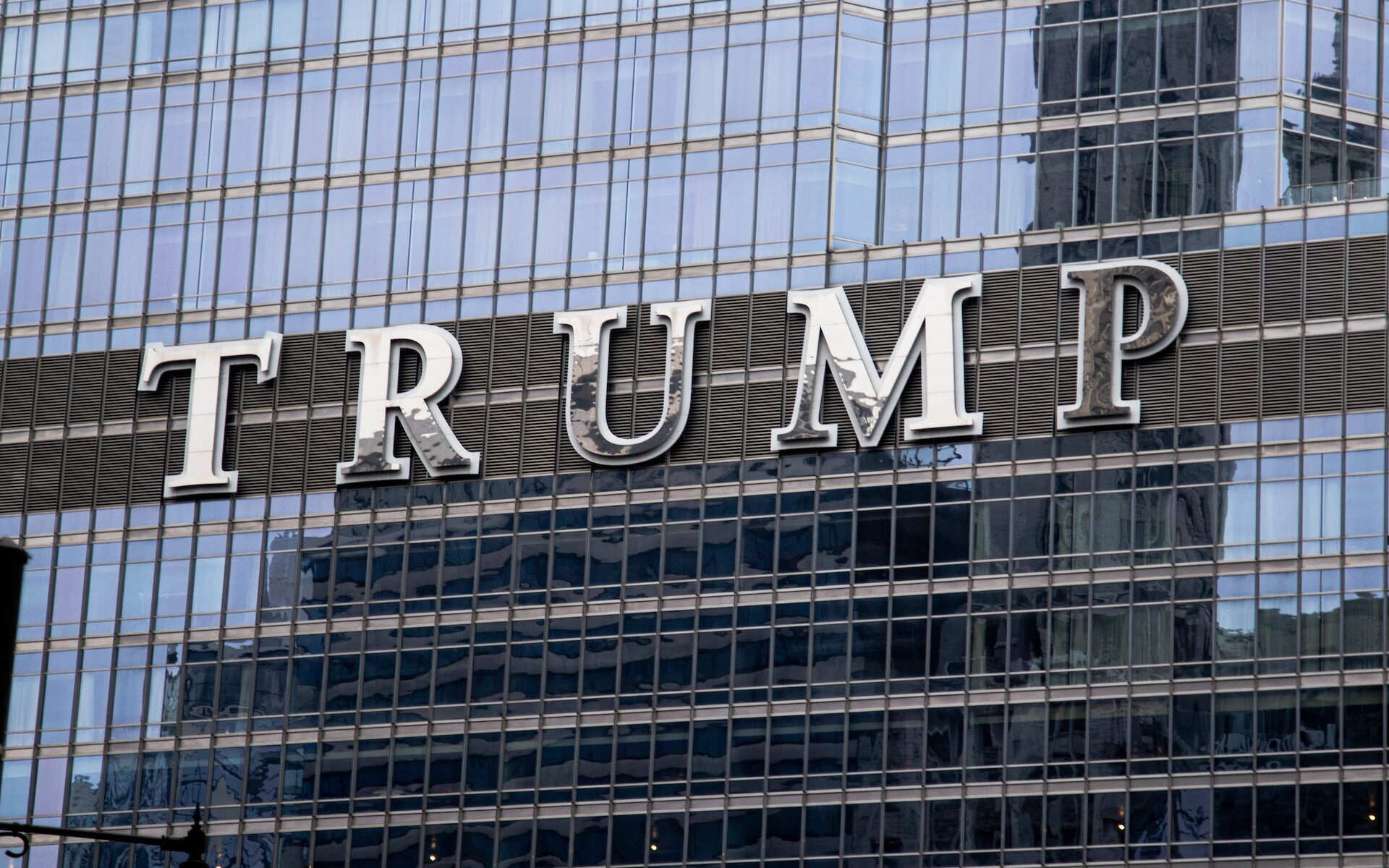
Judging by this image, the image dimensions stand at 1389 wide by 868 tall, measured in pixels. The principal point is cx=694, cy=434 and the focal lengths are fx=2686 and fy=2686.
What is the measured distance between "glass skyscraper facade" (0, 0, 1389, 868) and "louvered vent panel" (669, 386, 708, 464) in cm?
12

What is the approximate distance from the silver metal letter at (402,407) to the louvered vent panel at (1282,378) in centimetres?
2586

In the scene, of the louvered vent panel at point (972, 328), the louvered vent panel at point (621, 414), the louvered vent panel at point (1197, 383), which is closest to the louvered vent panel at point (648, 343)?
the louvered vent panel at point (621, 414)

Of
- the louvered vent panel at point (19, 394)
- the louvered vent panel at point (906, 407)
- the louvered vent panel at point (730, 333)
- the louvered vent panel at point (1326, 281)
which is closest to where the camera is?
the louvered vent panel at point (1326, 281)

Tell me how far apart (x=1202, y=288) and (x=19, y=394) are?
41.9m

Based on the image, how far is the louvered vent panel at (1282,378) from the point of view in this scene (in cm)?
8144

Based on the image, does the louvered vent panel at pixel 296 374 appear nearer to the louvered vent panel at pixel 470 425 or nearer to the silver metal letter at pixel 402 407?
the silver metal letter at pixel 402 407

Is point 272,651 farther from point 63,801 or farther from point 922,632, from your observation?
point 922,632

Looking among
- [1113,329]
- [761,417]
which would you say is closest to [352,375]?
[761,417]

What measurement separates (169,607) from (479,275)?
15524mm

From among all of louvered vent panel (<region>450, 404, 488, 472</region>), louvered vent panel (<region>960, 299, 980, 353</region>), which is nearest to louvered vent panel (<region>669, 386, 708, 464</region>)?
louvered vent panel (<region>450, 404, 488, 472</region>)

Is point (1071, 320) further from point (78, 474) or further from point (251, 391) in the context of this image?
point (78, 474)

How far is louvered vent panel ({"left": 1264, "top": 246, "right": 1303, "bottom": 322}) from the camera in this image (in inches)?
3233

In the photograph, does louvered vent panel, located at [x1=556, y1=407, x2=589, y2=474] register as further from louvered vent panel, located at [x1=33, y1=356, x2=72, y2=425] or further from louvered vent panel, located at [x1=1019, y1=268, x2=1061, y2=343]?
louvered vent panel, located at [x1=33, y1=356, x2=72, y2=425]

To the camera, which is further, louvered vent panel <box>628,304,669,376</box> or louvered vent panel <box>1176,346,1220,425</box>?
louvered vent panel <box>628,304,669,376</box>
